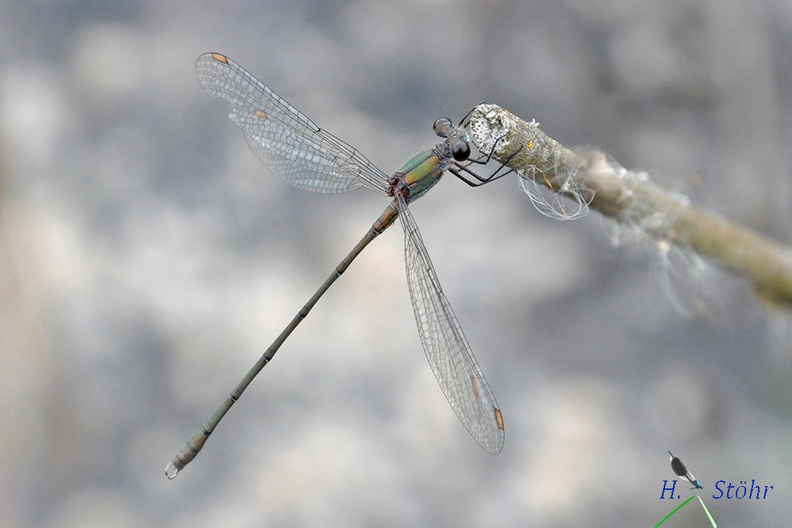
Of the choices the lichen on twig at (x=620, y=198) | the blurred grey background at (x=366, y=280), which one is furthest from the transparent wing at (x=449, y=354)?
the blurred grey background at (x=366, y=280)

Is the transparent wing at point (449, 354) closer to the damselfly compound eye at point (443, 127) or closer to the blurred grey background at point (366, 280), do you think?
the damselfly compound eye at point (443, 127)

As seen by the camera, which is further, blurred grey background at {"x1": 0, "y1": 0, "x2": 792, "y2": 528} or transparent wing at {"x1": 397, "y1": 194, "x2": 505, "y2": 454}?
blurred grey background at {"x1": 0, "y1": 0, "x2": 792, "y2": 528}

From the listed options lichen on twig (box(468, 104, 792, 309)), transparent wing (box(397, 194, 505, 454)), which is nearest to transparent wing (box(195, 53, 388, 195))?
transparent wing (box(397, 194, 505, 454))

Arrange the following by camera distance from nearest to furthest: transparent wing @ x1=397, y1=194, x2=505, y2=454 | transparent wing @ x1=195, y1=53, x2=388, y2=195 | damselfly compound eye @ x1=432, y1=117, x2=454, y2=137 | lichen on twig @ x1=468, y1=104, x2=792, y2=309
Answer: lichen on twig @ x1=468, y1=104, x2=792, y2=309
transparent wing @ x1=397, y1=194, x2=505, y2=454
damselfly compound eye @ x1=432, y1=117, x2=454, y2=137
transparent wing @ x1=195, y1=53, x2=388, y2=195

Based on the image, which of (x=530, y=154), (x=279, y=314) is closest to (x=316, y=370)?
(x=279, y=314)

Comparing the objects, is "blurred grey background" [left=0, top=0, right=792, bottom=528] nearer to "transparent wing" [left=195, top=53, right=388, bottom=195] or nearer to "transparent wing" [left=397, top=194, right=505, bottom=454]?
"transparent wing" [left=195, top=53, right=388, bottom=195]

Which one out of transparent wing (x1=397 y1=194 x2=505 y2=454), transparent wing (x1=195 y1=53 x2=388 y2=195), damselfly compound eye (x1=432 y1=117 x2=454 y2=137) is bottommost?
transparent wing (x1=397 y1=194 x2=505 y2=454)
